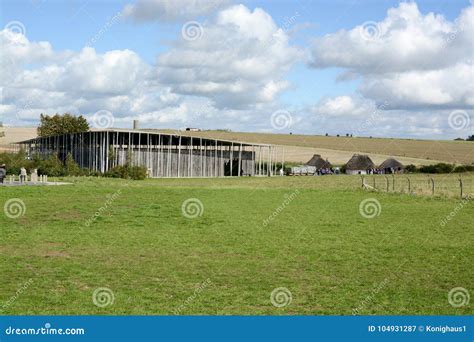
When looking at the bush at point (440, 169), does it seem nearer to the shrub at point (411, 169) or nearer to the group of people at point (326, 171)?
the shrub at point (411, 169)

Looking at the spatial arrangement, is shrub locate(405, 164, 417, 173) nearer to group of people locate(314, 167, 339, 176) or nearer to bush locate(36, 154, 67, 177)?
group of people locate(314, 167, 339, 176)

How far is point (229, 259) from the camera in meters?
17.4

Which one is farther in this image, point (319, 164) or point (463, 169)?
point (319, 164)

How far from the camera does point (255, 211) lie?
31484mm

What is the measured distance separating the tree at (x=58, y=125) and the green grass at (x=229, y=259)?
251 feet

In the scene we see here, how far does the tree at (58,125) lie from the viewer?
350 feet

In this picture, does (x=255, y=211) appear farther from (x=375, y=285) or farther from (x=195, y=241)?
(x=375, y=285)

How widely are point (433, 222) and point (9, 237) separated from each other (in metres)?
17.7

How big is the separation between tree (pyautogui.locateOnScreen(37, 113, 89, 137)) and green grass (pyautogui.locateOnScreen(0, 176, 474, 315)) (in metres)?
76.6

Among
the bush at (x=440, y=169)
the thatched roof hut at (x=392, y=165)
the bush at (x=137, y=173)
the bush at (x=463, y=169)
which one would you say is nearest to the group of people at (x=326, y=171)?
the thatched roof hut at (x=392, y=165)

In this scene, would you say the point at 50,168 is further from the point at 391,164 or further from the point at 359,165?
the point at 391,164

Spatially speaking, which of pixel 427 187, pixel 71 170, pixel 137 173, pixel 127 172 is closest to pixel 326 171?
pixel 137 173

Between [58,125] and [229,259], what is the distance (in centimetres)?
9496

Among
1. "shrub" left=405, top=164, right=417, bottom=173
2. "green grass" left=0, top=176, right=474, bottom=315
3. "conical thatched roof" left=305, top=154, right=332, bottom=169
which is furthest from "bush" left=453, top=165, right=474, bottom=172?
"green grass" left=0, top=176, right=474, bottom=315
